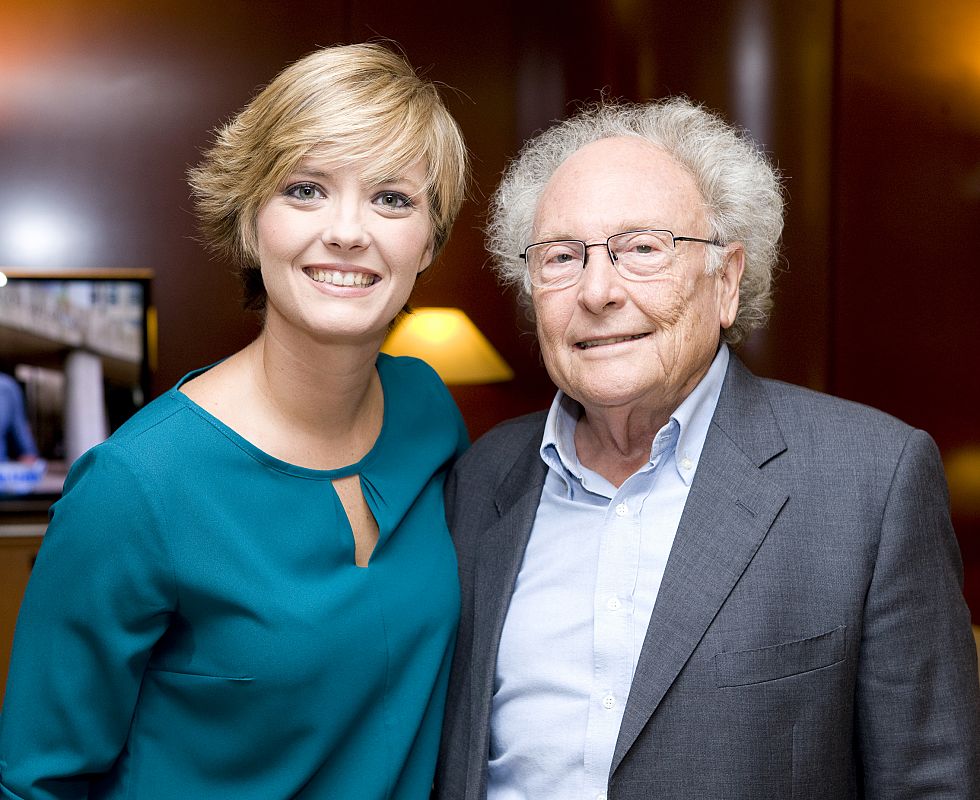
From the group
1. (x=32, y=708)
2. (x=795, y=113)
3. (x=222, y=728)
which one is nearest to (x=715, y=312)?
(x=222, y=728)

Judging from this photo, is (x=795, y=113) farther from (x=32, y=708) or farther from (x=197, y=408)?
(x=32, y=708)

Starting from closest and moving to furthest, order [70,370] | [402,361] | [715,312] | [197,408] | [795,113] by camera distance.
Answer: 1. [197,408]
2. [715,312]
3. [402,361]
4. [795,113]
5. [70,370]

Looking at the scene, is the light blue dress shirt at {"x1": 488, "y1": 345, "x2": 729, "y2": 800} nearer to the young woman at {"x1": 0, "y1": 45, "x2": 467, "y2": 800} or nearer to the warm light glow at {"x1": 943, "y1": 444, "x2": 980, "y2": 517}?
the young woman at {"x1": 0, "y1": 45, "x2": 467, "y2": 800}

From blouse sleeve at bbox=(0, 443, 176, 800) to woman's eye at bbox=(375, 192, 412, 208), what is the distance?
578mm

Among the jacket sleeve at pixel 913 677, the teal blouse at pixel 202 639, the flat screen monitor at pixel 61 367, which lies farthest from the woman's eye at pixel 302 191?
the flat screen monitor at pixel 61 367

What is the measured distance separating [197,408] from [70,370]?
10.7 feet

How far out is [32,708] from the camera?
1417 millimetres

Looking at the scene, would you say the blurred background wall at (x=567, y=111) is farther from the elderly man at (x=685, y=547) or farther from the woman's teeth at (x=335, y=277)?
the woman's teeth at (x=335, y=277)

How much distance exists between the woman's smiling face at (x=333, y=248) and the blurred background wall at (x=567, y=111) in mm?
2540

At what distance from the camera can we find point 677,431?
5.12 feet

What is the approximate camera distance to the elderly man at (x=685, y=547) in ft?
4.40

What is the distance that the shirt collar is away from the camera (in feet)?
5.09

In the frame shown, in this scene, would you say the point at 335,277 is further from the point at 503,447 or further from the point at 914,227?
the point at 914,227

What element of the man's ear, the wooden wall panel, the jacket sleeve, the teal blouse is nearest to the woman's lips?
the teal blouse
